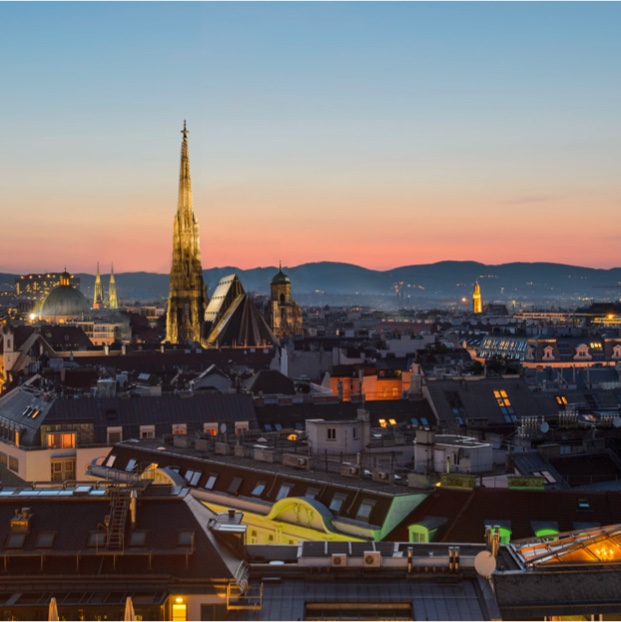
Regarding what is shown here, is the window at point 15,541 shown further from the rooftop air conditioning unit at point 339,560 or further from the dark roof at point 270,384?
the dark roof at point 270,384

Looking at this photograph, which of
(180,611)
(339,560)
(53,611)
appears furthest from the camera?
(339,560)

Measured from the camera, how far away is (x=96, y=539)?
103 ft

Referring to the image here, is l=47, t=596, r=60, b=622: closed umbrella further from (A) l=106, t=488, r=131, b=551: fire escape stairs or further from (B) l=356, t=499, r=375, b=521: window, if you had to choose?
(B) l=356, t=499, r=375, b=521: window

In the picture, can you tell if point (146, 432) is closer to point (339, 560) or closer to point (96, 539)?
point (96, 539)

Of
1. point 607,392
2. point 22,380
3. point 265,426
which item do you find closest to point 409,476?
point 265,426

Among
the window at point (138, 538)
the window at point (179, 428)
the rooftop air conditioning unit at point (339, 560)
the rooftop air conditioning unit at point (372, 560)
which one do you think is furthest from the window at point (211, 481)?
the rooftop air conditioning unit at point (372, 560)

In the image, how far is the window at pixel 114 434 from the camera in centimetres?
7231

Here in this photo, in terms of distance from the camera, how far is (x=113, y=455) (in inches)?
2459

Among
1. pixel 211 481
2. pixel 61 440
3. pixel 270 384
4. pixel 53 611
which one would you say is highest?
pixel 53 611

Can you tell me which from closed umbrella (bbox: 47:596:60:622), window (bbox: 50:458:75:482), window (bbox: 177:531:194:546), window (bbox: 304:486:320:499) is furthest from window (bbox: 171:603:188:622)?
window (bbox: 50:458:75:482)

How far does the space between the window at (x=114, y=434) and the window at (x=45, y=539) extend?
40448mm

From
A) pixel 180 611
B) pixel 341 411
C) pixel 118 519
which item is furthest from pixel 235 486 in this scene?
pixel 341 411

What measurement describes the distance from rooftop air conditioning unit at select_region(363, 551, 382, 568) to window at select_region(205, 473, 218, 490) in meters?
21.7

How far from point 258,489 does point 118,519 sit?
1763 cm
